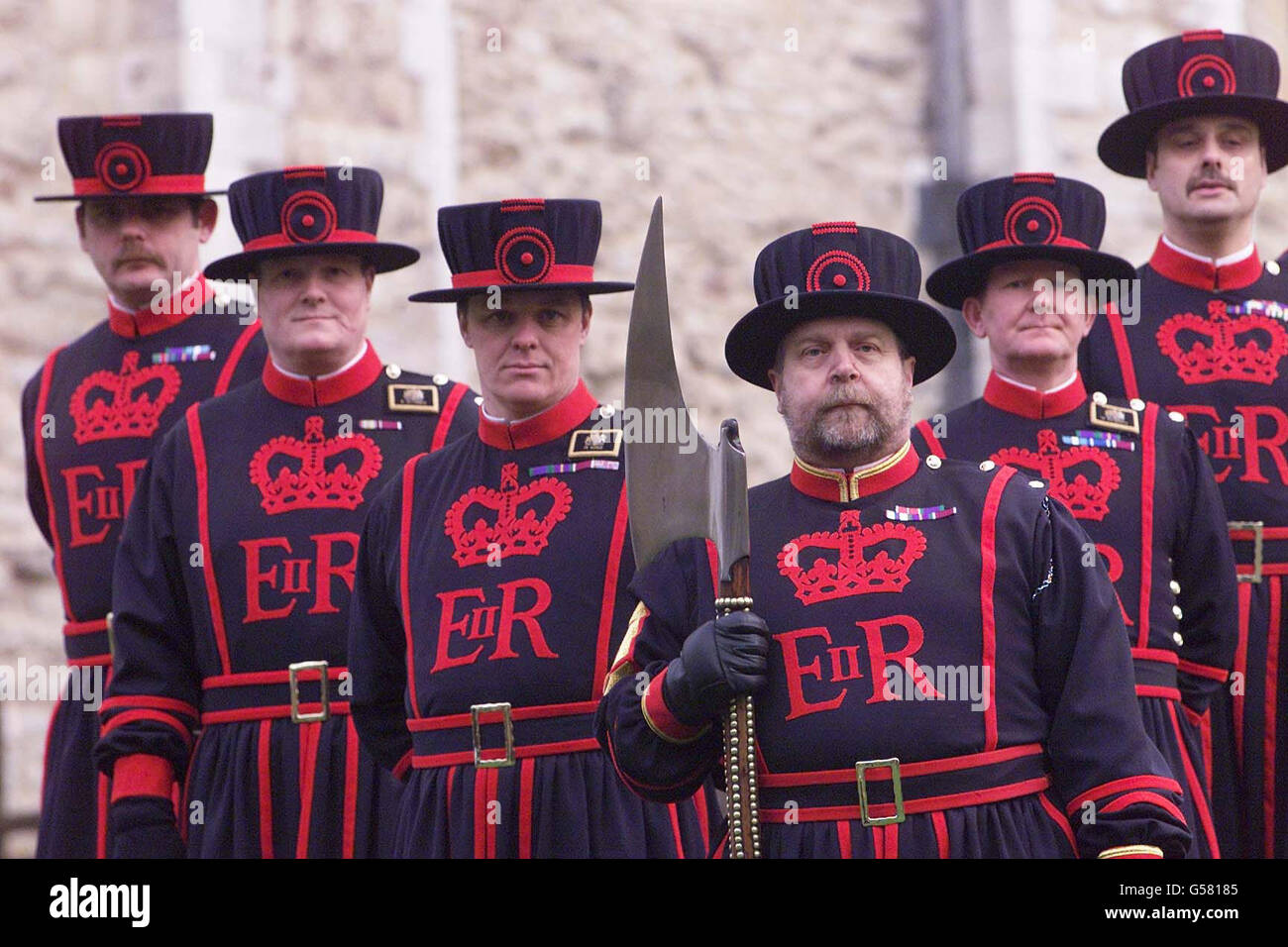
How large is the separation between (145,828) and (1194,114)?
Answer: 11.4ft

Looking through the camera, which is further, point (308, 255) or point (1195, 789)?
point (308, 255)

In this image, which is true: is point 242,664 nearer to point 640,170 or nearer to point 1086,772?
point 1086,772

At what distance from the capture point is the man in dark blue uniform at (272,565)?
21.7 ft

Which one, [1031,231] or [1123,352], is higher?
[1031,231]

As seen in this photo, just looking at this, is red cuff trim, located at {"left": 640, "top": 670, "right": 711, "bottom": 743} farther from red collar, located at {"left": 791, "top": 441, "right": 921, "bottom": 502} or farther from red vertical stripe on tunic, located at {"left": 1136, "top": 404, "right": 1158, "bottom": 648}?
red vertical stripe on tunic, located at {"left": 1136, "top": 404, "right": 1158, "bottom": 648}

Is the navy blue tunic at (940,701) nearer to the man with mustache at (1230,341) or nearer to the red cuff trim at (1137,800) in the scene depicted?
the red cuff trim at (1137,800)

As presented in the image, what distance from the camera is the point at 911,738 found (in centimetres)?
517

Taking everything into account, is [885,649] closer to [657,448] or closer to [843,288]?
[657,448]

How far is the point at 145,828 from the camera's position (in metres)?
6.52

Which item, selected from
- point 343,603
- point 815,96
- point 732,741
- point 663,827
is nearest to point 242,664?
point 343,603

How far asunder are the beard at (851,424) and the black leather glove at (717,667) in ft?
1.52

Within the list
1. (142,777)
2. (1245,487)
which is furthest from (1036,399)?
(142,777)

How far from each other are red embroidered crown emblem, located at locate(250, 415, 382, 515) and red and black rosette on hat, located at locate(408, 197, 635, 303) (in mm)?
507
